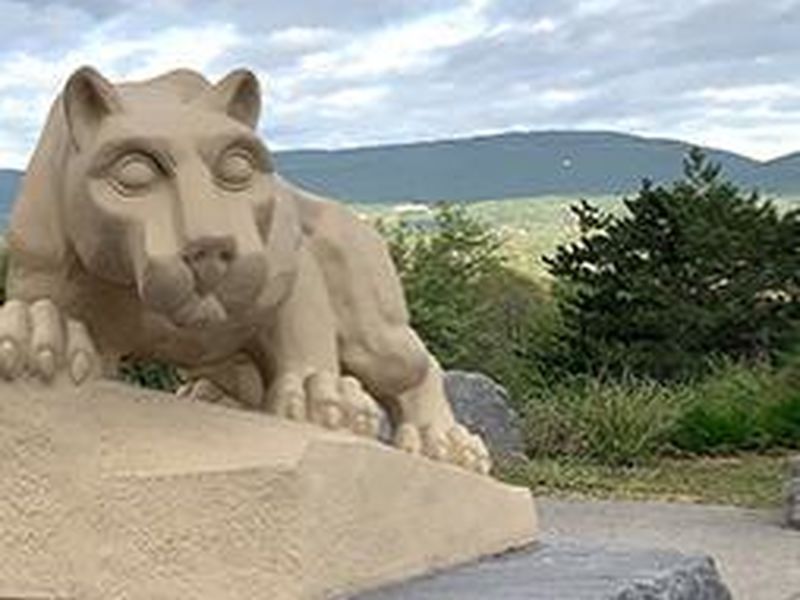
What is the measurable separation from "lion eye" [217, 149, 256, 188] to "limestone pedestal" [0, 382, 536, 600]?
1.35 ft

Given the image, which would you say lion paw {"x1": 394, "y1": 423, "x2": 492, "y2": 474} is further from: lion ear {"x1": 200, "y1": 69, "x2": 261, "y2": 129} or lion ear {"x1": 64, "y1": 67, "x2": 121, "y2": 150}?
lion ear {"x1": 64, "y1": 67, "x2": 121, "y2": 150}

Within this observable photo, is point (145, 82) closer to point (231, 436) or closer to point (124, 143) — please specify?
point (124, 143)

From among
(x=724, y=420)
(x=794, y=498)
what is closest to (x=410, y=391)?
(x=794, y=498)

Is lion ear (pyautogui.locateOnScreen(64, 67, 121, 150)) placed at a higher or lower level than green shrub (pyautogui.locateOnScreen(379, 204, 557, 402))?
higher

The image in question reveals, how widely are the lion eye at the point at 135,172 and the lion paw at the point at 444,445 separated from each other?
2.90 ft

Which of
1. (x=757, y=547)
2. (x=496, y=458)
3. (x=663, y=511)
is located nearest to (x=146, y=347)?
(x=757, y=547)

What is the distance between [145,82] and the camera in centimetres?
271

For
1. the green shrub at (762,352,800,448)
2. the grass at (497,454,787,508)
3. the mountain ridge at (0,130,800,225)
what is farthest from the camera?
the mountain ridge at (0,130,800,225)

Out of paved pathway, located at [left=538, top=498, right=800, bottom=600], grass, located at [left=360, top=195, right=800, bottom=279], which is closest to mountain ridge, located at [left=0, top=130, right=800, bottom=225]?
grass, located at [left=360, top=195, right=800, bottom=279]

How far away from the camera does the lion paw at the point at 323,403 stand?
2.86 m

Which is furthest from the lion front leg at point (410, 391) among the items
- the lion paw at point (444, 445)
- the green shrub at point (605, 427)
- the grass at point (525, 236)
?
the green shrub at point (605, 427)

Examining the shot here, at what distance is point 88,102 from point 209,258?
32 centimetres

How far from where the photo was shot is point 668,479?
10914 mm

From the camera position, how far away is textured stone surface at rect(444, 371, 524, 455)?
1080 cm
